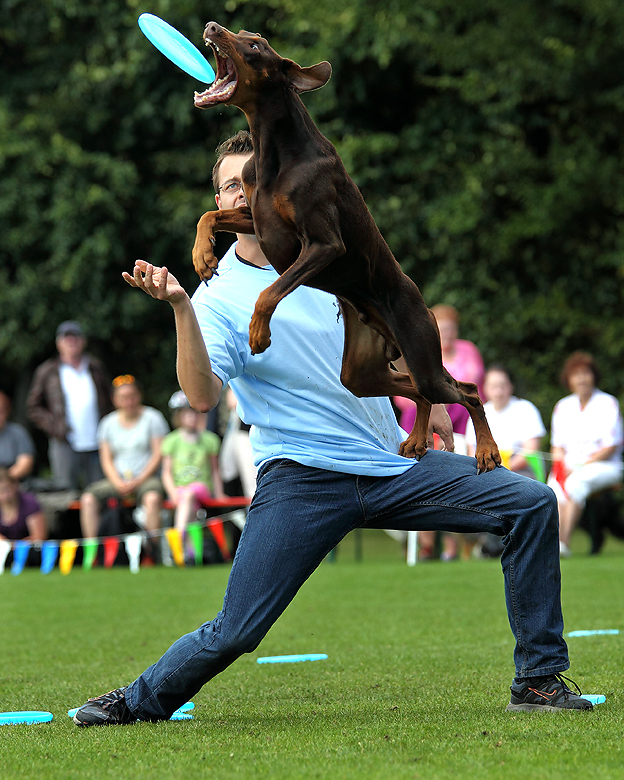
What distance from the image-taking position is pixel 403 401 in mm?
9875

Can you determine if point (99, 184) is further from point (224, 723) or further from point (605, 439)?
point (224, 723)

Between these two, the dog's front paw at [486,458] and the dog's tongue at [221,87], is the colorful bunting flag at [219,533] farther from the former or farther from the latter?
the dog's tongue at [221,87]

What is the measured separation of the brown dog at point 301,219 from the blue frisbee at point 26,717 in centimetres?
182

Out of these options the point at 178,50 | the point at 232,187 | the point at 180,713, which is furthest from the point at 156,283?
the point at 180,713

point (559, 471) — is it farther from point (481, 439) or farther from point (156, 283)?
point (156, 283)

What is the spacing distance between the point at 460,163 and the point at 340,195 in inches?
476

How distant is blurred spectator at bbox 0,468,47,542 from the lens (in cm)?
1084

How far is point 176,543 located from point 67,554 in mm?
1086

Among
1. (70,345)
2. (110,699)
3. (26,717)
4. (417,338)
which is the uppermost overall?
(70,345)

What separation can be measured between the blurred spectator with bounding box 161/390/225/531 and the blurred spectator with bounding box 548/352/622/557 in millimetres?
3568

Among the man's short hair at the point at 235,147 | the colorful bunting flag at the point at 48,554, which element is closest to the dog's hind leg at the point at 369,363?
the man's short hair at the point at 235,147

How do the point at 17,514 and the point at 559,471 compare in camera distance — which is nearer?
the point at 559,471

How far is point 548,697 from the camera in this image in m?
3.72

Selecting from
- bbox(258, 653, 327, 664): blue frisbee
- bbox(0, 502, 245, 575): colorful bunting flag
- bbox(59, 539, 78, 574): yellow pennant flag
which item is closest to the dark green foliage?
bbox(0, 502, 245, 575): colorful bunting flag
